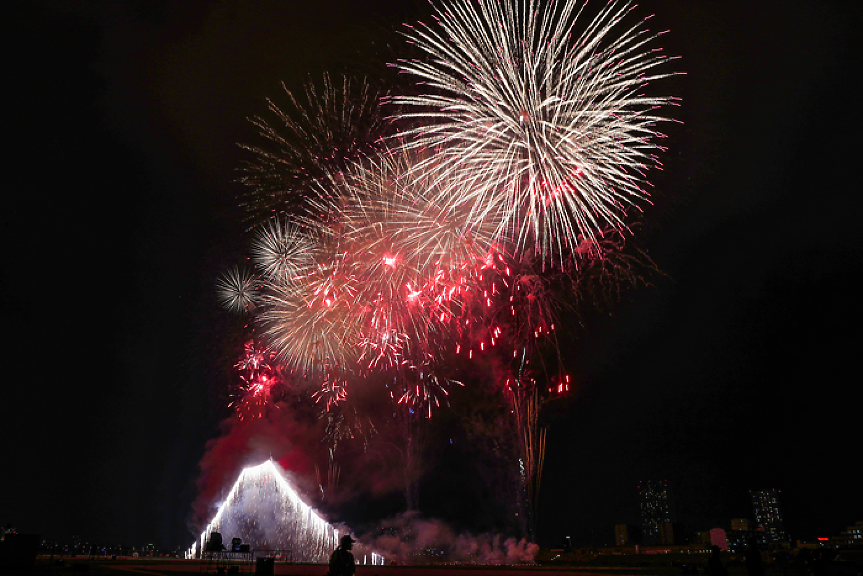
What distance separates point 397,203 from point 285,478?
3525 cm

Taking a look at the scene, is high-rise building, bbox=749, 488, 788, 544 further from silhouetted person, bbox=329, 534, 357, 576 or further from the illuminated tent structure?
silhouetted person, bbox=329, 534, 357, 576

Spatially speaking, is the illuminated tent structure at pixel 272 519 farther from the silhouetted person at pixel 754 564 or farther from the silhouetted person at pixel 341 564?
the silhouetted person at pixel 341 564

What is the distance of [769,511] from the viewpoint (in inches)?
3698

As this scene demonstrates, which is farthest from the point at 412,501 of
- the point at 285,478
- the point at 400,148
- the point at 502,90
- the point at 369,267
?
the point at 502,90

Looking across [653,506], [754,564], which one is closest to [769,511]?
[653,506]

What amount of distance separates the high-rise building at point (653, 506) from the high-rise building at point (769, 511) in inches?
641

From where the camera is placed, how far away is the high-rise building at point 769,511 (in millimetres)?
89250

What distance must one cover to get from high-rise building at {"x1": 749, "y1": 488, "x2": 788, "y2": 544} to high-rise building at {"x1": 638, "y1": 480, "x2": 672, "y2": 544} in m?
16.3

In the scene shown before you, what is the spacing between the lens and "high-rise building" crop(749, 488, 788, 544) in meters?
89.2

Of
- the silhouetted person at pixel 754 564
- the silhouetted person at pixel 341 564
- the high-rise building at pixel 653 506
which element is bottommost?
the high-rise building at pixel 653 506

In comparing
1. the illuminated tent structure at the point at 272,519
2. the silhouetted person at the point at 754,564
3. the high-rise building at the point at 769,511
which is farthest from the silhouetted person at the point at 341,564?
the high-rise building at the point at 769,511

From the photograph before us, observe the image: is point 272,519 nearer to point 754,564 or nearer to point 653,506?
point 754,564

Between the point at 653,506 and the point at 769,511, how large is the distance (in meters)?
24.6

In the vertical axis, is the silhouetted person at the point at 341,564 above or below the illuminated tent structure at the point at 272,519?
above
